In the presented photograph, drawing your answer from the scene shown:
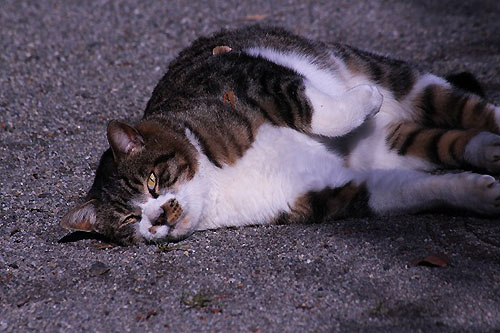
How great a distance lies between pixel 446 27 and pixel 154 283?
11.9ft

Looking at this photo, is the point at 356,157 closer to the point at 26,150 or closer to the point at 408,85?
the point at 408,85

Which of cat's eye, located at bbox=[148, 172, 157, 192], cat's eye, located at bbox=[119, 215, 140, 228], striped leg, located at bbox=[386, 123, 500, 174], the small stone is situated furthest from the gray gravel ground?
striped leg, located at bbox=[386, 123, 500, 174]

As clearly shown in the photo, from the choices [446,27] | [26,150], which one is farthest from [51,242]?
[446,27]

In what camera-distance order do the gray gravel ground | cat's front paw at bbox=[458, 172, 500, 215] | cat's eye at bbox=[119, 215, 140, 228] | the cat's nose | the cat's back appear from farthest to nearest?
the cat's back, cat's eye at bbox=[119, 215, 140, 228], the cat's nose, cat's front paw at bbox=[458, 172, 500, 215], the gray gravel ground

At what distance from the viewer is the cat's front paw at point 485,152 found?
3.15 meters

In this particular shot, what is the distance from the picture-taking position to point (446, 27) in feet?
18.0

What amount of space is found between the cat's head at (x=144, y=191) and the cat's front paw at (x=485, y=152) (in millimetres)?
1251

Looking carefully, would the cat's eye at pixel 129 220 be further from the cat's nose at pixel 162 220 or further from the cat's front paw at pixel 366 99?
Answer: the cat's front paw at pixel 366 99

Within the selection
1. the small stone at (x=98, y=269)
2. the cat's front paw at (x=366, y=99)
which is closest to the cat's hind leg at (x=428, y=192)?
the cat's front paw at (x=366, y=99)

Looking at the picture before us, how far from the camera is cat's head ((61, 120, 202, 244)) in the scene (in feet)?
10.0

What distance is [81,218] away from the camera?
3.19 meters

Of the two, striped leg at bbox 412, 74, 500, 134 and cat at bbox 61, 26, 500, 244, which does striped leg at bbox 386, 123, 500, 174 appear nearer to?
cat at bbox 61, 26, 500, 244

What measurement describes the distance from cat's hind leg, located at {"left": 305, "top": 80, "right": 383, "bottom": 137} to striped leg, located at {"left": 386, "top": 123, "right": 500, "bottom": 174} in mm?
373

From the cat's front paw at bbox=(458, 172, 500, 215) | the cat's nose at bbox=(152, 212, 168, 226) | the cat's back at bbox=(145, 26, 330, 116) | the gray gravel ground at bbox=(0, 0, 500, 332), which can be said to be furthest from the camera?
the cat's back at bbox=(145, 26, 330, 116)
